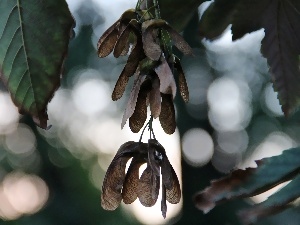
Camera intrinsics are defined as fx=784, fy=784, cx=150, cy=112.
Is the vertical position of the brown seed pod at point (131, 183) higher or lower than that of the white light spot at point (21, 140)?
higher

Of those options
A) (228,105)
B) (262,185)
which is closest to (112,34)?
(262,185)

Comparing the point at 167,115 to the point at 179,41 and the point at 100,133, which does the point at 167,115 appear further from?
the point at 100,133

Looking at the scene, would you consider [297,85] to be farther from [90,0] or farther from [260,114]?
[260,114]

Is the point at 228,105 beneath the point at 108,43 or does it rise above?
beneath

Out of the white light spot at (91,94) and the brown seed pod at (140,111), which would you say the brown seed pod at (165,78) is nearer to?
the brown seed pod at (140,111)

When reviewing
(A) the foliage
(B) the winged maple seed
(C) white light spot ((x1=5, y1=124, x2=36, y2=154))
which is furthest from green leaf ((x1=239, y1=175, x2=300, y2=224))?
(C) white light spot ((x1=5, y1=124, x2=36, y2=154))

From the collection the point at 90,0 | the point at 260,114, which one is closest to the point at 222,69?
the point at 260,114

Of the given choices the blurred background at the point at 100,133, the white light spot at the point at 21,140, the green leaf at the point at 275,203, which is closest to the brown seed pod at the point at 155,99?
the green leaf at the point at 275,203
